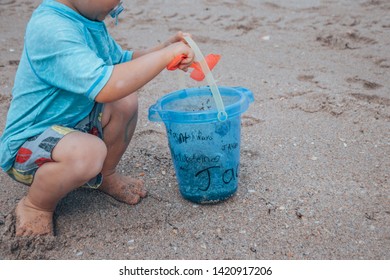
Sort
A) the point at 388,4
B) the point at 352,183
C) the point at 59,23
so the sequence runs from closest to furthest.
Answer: the point at 59,23 < the point at 352,183 < the point at 388,4

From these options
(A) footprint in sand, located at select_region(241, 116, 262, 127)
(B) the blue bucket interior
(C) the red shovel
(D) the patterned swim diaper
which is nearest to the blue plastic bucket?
(B) the blue bucket interior

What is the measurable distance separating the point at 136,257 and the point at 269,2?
379 centimetres

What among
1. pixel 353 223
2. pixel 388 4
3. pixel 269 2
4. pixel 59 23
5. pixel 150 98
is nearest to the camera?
pixel 59 23

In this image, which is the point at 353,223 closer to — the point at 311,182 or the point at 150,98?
the point at 311,182

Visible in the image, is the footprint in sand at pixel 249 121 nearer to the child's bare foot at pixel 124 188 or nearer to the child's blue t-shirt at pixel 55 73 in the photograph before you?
the child's bare foot at pixel 124 188

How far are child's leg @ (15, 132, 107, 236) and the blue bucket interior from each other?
261 mm

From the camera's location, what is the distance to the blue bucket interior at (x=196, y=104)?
165 centimetres

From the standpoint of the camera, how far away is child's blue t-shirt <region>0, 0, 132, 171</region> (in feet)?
4.94

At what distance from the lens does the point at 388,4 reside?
4.35 meters

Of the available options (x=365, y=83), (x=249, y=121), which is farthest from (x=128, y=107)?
(x=365, y=83)

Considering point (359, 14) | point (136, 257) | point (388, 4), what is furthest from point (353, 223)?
point (388, 4)

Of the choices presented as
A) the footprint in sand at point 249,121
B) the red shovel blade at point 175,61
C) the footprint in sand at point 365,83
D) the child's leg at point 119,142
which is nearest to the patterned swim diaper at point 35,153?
the child's leg at point 119,142

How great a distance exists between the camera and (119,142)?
1.92 m

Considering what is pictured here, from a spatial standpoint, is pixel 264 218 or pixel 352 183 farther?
pixel 352 183
